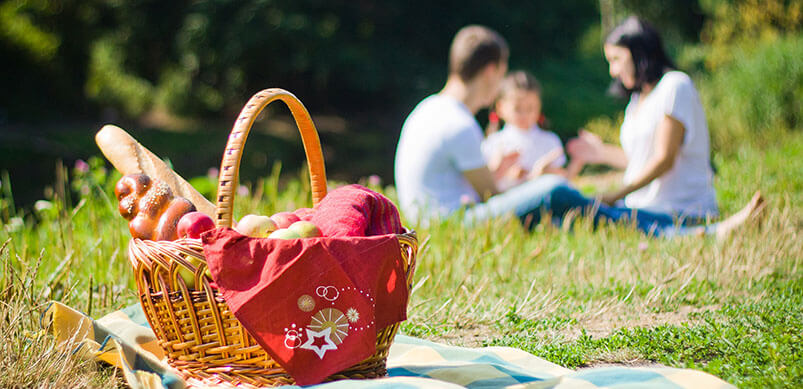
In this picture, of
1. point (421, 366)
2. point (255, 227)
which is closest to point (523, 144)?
point (421, 366)

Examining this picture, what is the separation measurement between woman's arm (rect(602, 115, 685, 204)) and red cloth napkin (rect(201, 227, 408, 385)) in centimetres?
296

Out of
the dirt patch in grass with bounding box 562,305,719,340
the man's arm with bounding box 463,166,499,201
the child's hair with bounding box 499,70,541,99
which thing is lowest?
the dirt patch in grass with bounding box 562,305,719,340

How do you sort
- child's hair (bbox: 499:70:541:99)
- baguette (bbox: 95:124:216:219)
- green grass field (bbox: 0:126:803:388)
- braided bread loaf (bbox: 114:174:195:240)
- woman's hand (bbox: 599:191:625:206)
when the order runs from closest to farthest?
1. braided bread loaf (bbox: 114:174:195:240)
2. green grass field (bbox: 0:126:803:388)
3. baguette (bbox: 95:124:216:219)
4. woman's hand (bbox: 599:191:625:206)
5. child's hair (bbox: 499:70:541:99)

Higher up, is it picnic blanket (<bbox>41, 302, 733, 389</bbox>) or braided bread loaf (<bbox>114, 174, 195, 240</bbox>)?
braided bread loaf (<bbox>114, 174, 195, 240</bbox>)

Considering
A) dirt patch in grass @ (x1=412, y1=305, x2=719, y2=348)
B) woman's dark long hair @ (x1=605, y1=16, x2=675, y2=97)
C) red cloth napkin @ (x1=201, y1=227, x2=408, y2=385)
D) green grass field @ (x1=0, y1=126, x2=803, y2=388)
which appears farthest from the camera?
woman's dark long hair @ (x1=605, y1=16, x2=675, y2=97)

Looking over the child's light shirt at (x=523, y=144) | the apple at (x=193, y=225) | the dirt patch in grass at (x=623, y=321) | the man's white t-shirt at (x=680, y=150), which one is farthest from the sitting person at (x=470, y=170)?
the apple at (x=193, y=225)

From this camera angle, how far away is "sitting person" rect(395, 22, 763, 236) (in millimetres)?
4371

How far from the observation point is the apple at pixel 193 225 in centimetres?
212

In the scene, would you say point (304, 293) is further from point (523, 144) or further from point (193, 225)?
point (523, 144)

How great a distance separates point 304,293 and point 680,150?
353 centimetres

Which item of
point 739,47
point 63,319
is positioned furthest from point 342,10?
point 63,319

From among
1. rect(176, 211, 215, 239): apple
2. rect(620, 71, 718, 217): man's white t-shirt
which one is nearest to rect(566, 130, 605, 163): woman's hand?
rect(620, 71, 718, 217): man's white t-shirt

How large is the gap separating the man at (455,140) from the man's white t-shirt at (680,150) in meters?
1.03

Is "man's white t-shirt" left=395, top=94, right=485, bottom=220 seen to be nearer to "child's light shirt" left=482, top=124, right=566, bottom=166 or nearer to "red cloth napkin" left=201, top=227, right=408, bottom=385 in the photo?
"child's light shirt" left=482, top=124, right=566, bottom=166
